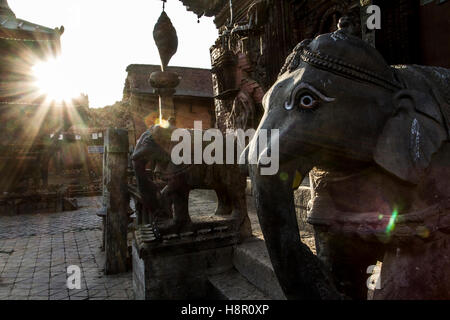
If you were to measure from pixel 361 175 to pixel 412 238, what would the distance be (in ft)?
0.88

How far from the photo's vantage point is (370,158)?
106cm

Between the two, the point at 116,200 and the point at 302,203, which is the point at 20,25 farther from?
the point at 302,203

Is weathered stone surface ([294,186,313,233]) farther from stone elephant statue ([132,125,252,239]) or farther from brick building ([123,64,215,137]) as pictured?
brick building ([123,64,215,137])

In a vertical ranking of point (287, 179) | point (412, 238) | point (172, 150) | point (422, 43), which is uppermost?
point (422, 43)

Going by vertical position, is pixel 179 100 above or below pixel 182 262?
above

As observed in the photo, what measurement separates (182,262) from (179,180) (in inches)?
34.5

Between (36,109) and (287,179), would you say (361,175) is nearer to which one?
(287,179)

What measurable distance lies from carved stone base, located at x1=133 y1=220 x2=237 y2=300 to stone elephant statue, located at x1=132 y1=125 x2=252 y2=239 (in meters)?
0.18

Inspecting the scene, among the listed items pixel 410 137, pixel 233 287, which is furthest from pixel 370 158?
pixel 233 287

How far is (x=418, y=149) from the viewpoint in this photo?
1011 mm

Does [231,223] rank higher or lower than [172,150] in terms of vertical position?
lower

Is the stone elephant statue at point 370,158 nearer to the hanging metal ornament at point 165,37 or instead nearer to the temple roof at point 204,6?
the hanging metal ornament at point 165,37

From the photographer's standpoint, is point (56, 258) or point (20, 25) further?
point (20, 25)
